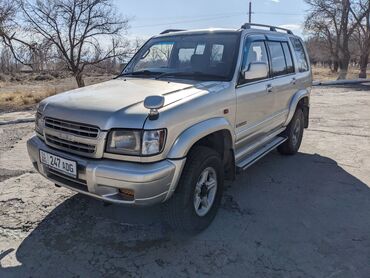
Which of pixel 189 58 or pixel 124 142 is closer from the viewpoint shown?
pixel 124 142

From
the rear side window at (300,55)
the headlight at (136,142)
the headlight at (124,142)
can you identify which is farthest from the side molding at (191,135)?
the rear side window at (300,55)

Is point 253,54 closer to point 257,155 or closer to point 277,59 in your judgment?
point 277,59

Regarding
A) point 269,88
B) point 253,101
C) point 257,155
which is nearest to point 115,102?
point 253,101

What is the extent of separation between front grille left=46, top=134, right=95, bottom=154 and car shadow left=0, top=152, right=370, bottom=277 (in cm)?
90

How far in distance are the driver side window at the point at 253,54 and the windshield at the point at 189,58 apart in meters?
0.16

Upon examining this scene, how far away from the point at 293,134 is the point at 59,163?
4039 mm

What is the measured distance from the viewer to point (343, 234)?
3285mm

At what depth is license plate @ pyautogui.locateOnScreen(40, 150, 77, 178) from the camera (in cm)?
287

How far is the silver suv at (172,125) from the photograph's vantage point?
2684mm

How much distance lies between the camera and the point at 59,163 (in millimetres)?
3004

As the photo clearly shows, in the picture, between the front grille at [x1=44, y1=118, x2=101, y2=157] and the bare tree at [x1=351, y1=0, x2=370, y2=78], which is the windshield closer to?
the front grille at [x1=44, y1=118, x2=101, y2=157]

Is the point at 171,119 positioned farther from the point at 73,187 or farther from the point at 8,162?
the point at 8,162

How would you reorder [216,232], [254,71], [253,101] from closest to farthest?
[216,232], [254,71], [253,101]

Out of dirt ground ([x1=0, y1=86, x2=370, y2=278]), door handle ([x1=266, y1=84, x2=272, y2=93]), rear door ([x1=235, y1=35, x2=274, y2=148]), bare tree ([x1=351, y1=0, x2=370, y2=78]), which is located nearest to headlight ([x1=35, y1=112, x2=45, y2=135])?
dirt ground ([x1=0, y1=86, x2=370, y2=278])
